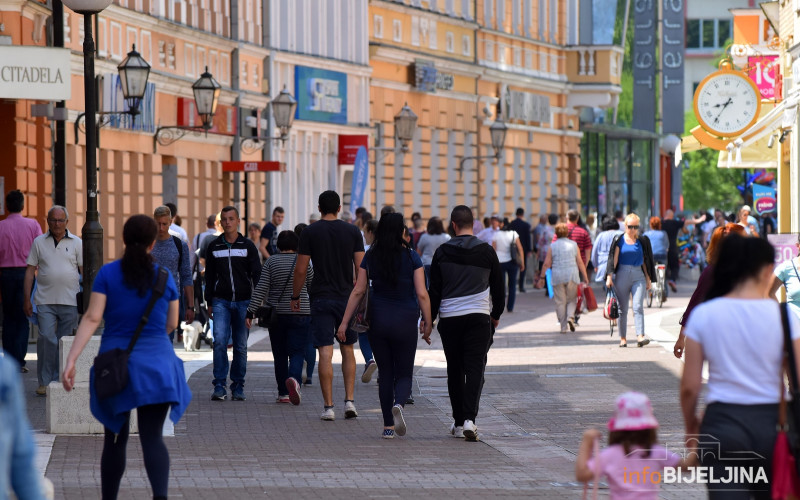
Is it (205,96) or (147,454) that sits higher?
(205,96)

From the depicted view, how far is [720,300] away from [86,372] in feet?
24.0

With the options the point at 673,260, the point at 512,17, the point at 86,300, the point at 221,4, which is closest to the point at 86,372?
the point at 86,300

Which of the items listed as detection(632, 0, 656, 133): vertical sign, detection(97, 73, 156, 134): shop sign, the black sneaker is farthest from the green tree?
the black sneaker

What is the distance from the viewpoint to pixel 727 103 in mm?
32719

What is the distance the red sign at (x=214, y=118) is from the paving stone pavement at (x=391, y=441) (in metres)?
14.1

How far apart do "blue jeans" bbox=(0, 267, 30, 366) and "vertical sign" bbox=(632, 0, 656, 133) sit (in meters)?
52.7

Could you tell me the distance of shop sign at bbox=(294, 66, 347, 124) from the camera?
4406 centimetres

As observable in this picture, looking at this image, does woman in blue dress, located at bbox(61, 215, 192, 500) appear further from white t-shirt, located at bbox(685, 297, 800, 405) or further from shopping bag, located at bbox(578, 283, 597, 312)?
shopping bag, located at bbox(578, 283, 597, 312)

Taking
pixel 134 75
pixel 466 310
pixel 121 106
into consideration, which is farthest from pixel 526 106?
pixel 466 310

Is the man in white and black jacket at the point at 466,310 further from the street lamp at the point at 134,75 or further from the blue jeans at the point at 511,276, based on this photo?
the blue jeans at the point at 511,276

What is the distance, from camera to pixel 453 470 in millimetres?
12234

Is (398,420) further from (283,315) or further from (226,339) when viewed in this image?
(226,339)

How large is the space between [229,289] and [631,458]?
10.0 meters

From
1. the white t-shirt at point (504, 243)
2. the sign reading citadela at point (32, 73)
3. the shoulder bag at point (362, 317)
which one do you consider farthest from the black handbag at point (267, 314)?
the white t-shirt at point (504, 243)
